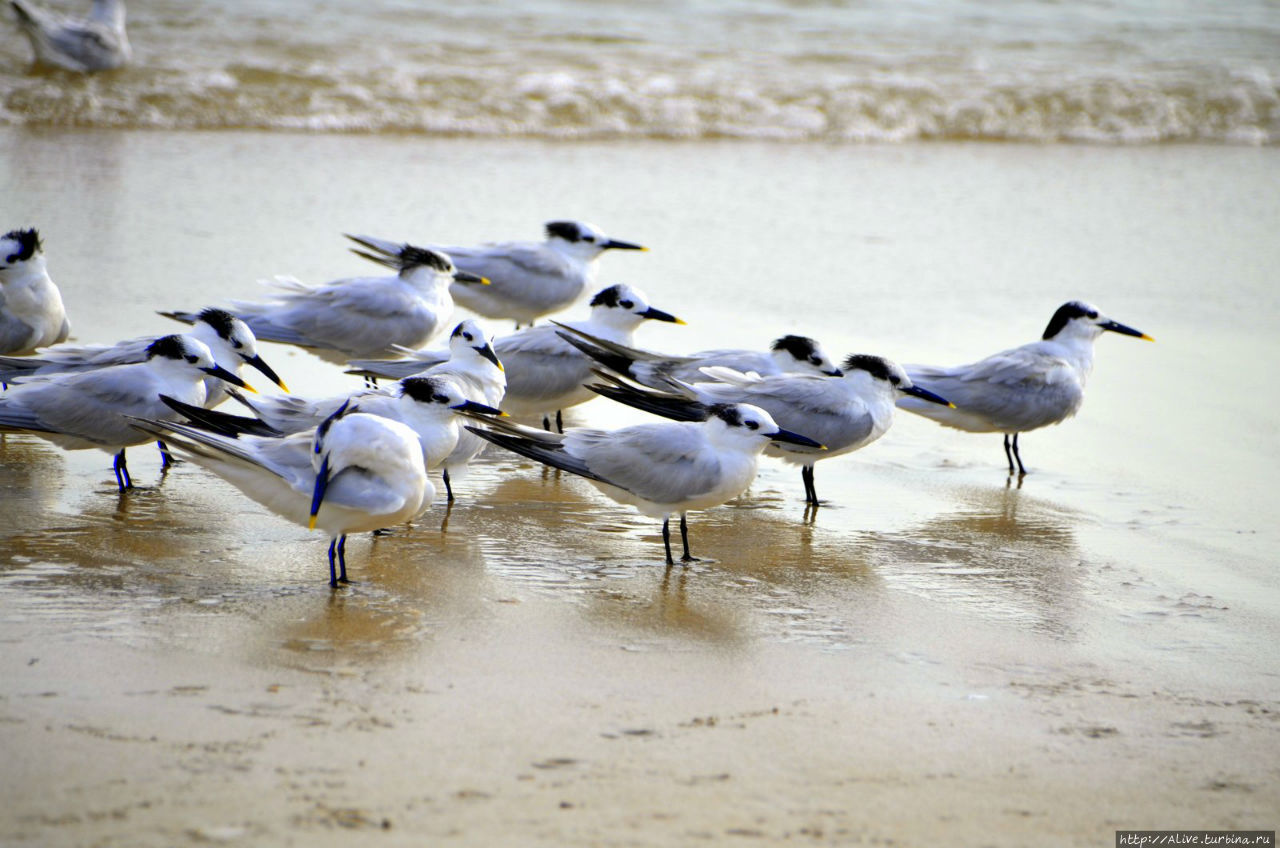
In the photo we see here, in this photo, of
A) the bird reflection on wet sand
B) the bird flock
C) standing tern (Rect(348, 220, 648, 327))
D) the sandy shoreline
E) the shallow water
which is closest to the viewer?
the sandy shoreline

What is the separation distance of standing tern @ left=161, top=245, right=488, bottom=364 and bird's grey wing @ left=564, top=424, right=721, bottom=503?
1.92 m

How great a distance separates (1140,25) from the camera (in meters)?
17.5

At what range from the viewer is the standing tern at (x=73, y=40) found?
1255cm

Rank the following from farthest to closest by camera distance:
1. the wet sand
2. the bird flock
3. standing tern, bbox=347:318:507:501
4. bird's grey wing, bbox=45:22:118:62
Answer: bird's grey wing, bbox=45:22:118:62 < standing tern, bbox=347:318:507:501 < the bird flock < the wet sand

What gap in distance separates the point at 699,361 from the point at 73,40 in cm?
874

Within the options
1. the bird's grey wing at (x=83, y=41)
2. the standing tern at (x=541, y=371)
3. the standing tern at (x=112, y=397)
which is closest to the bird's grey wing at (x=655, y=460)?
the standing tern at (x=541, y=371)

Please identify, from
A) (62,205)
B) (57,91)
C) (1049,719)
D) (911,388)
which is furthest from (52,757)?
(57,91)

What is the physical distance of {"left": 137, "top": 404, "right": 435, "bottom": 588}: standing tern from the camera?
4359mm

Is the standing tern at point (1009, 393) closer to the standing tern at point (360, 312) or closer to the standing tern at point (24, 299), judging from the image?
the standing tern at point (360, 312)

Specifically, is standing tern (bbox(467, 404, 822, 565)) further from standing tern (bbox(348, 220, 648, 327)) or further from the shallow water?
the shallow water

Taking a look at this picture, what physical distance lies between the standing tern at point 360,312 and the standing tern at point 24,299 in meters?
0.87

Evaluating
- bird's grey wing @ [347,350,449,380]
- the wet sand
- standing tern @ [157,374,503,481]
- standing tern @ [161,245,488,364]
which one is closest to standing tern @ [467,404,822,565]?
standing tern @ [157,374,503,481]

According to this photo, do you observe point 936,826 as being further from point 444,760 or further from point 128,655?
point 128,655

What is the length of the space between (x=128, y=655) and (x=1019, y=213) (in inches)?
331
